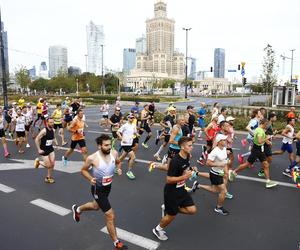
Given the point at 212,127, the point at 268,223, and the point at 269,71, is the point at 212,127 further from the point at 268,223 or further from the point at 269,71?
the point at 269,71

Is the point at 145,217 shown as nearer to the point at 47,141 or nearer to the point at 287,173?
the point at 47,141

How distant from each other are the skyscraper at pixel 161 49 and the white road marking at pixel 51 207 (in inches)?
6767

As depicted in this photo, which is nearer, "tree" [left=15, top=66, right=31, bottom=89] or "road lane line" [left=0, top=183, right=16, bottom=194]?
"road lane line" [left=0, top=183, right=16, bottom=194]

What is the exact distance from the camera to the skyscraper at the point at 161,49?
176 m

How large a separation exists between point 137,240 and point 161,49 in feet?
591

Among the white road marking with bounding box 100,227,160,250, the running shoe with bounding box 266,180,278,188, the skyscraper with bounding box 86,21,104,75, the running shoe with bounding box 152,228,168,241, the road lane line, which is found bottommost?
the white road marking with bounding box 100,227,160,250

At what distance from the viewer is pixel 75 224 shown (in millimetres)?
5273

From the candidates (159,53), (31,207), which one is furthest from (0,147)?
(159,53)

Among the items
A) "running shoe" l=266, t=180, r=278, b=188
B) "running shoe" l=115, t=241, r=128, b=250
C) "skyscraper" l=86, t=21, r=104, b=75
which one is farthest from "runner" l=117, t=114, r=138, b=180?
"skyscraper" l=86, t=21, r=104, b=75

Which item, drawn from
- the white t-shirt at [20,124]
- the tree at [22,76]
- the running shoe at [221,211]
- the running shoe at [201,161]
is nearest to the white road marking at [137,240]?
the running shoe at [221,211]

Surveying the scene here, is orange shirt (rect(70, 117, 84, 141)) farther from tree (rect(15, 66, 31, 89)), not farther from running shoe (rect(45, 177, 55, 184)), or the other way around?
tree (rect(15, 66, 31, 89))

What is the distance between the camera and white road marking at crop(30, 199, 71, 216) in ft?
18.9

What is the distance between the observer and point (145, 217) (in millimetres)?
5562

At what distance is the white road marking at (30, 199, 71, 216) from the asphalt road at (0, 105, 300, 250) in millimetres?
57
